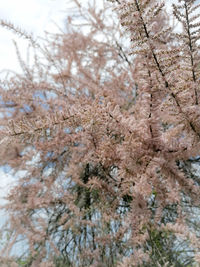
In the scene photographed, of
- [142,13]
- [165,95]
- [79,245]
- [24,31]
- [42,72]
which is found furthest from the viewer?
[42,72]

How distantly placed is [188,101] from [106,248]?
135 cm

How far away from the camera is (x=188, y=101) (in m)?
0.64

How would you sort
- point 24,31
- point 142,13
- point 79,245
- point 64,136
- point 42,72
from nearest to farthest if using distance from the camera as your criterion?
1. point 142,13
2. point 24,31
3. point 64,136
4. point 79,245
5. point 42,72

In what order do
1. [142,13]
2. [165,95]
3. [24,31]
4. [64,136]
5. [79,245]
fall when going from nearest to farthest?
[142,13] → [165,95] → [24,31] → [64,136] → [79,245]

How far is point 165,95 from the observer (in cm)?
60

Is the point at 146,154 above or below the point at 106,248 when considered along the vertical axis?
above

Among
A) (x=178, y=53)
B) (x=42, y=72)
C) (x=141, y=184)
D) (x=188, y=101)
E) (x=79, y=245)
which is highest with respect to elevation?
(x=42, y=72)

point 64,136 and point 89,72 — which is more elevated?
point 89,72

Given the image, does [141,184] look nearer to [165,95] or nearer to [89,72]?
[165,95]

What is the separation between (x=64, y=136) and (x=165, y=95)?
1.06 meters

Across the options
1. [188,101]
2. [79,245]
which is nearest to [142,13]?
[188,101]

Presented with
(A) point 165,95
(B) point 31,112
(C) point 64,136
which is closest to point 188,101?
(A) point 165,95

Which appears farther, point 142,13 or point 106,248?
point 106,248

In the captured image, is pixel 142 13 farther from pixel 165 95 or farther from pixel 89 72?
pixel 89 72
